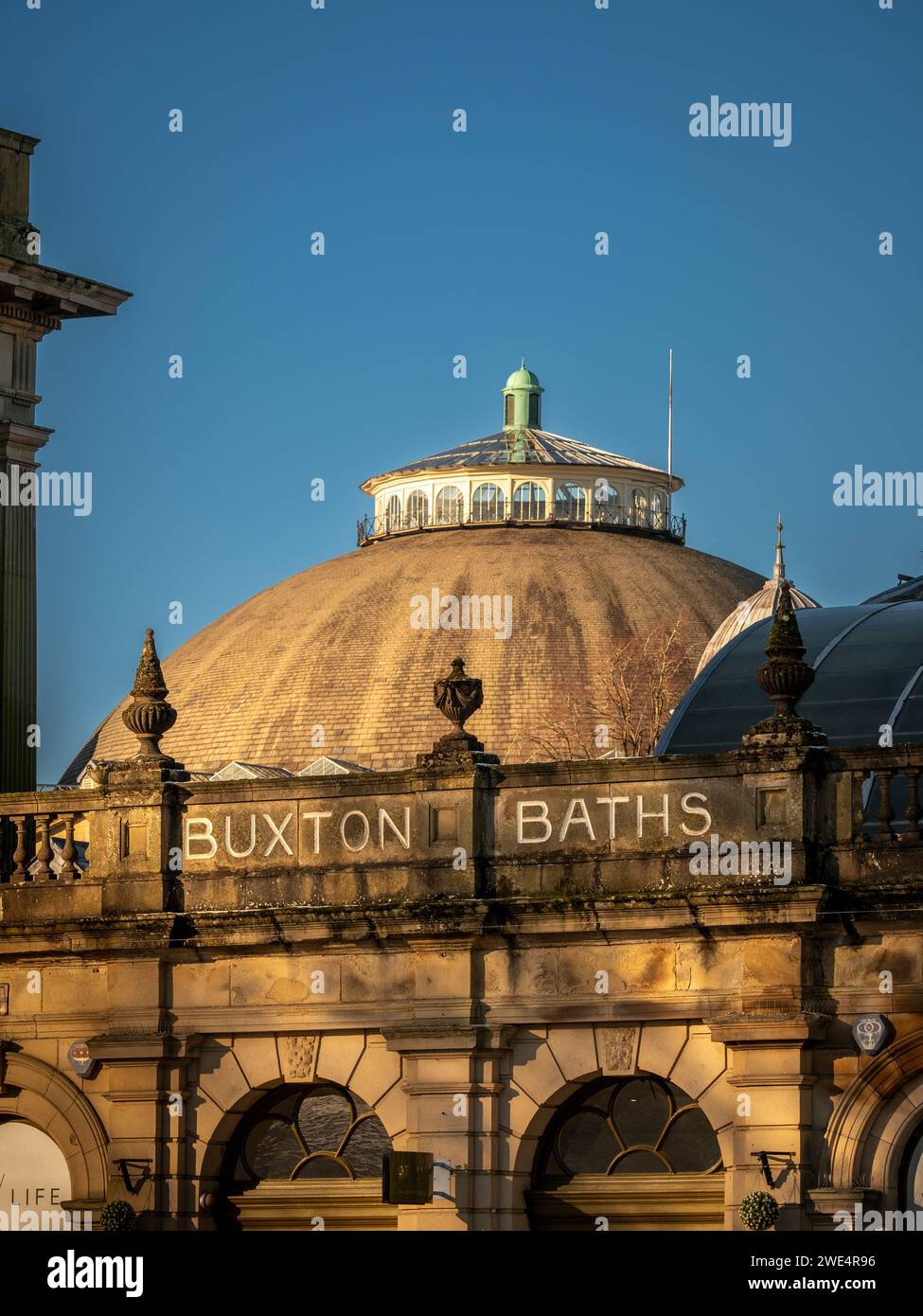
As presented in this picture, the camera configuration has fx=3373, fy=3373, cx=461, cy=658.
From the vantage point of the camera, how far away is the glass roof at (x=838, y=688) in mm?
39625

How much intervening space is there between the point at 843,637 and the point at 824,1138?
918 centimetres

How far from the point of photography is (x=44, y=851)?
38469mm

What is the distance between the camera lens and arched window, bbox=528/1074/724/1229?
3506cm

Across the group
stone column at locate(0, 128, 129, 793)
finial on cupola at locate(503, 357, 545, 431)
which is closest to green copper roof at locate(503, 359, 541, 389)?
finial on cupola at locate(503, 357, 545, 431)

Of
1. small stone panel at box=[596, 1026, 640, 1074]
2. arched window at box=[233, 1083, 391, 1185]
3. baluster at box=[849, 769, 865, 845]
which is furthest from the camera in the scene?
arched window at box=[233, 1083, 391, 1185]

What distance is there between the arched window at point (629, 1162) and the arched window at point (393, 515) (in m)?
91.8

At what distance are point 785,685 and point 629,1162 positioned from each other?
17.5 feet

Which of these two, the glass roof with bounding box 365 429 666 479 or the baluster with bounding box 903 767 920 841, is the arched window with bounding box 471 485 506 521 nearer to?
the glass roof with bounding box 365 429 666 479

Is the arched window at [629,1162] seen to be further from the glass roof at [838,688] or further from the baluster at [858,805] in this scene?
the glass roof at [838,688]

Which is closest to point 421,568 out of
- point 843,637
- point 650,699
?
point 650,699

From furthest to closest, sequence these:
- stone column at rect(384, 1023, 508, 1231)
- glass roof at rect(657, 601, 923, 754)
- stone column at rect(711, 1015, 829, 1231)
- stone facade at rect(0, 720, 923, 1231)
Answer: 1. glass roof at rect(657, 601, 923, 754)
2. stone column at rect(384, 1023, 508, 1231)
3. stone facade at rect(0, 720, 923, 1231)
4. stone column at rect(711, 1015, 829, 1231)

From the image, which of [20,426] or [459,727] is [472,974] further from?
[20,426]

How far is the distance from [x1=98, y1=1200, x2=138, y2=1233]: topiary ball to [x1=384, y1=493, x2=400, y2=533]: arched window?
91.1m
